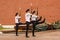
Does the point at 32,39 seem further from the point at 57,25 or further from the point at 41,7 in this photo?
the point at 41,7

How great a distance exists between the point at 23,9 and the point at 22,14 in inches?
20.9

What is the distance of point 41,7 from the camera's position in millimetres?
31859

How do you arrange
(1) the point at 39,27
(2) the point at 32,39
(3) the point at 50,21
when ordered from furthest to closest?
1. (3) the point at 50,21
2. (1) the point at 39,27
3. (2) the point at 32,39

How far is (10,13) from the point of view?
32.6 metres

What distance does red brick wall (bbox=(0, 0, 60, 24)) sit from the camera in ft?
104

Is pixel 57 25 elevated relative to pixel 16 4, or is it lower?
lower

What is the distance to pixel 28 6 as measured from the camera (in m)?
31.9

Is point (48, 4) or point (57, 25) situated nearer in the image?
point (57, 25)

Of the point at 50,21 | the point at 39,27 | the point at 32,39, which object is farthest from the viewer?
the point at 50,21

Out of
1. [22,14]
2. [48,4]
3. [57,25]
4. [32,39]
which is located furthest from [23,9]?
[32,39]

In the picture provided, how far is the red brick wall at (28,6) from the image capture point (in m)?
31.8

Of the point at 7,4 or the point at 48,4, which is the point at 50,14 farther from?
the point at 7,4

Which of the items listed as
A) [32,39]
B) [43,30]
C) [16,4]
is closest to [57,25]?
[43,30]

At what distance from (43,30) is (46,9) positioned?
4860 millimetres
